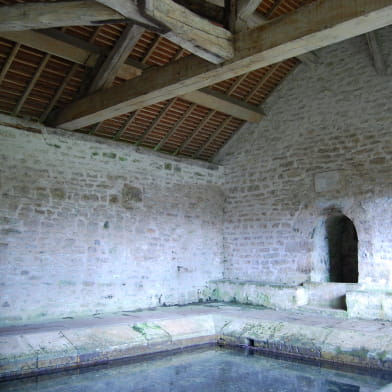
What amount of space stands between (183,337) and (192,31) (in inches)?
147

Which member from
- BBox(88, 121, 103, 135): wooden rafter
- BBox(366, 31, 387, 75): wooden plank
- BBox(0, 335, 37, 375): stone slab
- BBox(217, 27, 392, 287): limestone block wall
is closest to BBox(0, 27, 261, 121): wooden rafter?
BBox(88, 121, 103, 135): wooden rafter

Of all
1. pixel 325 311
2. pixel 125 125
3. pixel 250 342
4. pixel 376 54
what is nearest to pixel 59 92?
pixel 125 125

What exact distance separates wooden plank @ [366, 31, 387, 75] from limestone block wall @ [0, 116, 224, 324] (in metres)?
3.49

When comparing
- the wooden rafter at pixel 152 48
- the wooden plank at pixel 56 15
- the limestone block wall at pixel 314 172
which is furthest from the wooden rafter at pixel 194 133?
the wooden plank at pixel 56 15

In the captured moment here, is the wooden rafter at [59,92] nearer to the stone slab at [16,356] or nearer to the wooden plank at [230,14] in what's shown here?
the wooden plank at [230,14]

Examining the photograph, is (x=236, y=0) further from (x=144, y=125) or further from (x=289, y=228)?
(x=289, y=228)

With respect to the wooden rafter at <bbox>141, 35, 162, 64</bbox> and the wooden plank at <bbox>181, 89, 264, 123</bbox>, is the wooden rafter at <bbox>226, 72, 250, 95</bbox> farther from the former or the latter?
the wooden rafter at <bbox>141, 35, 162, 64</bbox>

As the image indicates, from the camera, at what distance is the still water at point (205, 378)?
3992 mm

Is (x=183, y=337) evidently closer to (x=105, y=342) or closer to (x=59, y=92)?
(x=105, y=342)

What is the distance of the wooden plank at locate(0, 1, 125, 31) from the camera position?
357cm

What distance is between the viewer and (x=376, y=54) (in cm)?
656

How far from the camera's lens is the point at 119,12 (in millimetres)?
3402

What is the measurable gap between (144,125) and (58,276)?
2792mm

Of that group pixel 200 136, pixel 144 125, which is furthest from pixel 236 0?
pixel 200 136
